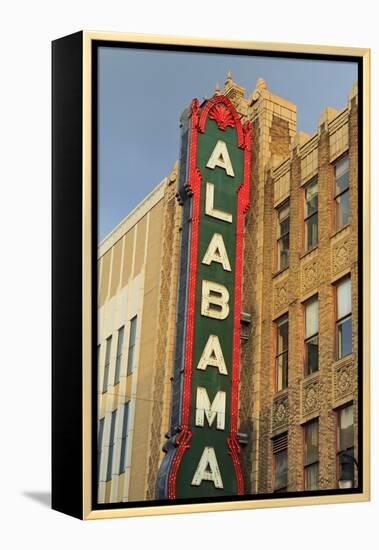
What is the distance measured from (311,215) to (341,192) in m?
0.60

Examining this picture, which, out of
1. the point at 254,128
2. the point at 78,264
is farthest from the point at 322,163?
the point at 78,264

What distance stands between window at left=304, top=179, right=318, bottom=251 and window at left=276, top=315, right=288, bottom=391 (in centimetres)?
116

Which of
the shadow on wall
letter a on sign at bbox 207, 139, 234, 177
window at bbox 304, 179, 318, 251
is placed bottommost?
the shadow on wall

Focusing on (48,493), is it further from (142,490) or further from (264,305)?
(264,305)

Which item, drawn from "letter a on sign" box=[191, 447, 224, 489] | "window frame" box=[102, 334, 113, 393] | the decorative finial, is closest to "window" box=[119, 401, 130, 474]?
"window frame" box=[102, 334, 113, 393]

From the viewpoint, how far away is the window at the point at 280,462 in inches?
874

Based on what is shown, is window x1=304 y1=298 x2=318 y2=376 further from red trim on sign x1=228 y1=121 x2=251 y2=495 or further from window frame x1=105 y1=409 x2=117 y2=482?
window frame x1=105 y1=409 x2=117 y2=482

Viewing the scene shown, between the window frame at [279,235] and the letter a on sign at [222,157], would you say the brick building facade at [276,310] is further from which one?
the letter a on sign at [222,157]

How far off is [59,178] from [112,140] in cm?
87


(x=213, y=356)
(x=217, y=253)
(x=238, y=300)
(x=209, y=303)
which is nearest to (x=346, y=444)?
(x=213, y=356)

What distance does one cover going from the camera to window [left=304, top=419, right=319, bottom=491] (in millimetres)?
22234

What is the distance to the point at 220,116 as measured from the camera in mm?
22500

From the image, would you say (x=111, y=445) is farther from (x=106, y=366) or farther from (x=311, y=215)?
(x=311, y=215)

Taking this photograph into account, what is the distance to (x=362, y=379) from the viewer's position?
73.2 ft
